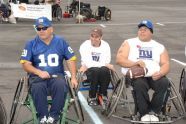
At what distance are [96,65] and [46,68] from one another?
1.44 m

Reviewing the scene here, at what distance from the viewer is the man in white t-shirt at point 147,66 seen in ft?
20.3

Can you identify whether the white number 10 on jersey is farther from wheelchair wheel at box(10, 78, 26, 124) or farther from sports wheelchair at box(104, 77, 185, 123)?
sports wheelchair at box(104, 77, 185, 123)

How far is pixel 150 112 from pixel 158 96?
0.76ft

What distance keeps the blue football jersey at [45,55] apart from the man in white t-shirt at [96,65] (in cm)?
104

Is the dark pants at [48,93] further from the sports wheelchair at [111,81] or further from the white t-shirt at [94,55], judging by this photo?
the white t-shirt at [94,55]

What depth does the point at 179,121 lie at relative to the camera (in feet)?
21.7

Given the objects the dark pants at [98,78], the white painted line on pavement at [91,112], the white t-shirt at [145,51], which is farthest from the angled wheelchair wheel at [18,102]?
the white t-shirt at [145,51]

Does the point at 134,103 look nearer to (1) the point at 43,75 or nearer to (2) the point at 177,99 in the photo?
(2) the point at 177,99

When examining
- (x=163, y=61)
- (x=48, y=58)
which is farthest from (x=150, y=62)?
(x=48, y=58)

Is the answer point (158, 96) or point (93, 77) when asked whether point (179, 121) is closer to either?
point (158, 96)

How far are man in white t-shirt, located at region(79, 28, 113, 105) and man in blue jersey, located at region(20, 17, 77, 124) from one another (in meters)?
0.98

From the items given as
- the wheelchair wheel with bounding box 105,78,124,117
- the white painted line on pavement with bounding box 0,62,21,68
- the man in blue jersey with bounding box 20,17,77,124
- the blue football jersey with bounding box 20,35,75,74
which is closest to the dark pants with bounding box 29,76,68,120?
the man in blue jersey with bounding box 20,17,77,124

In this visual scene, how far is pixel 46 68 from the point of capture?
244 inches

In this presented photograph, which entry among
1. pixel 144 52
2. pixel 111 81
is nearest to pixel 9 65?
pixel 111 81
